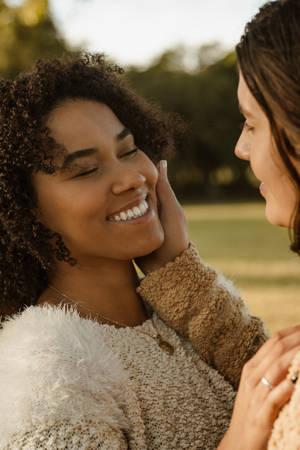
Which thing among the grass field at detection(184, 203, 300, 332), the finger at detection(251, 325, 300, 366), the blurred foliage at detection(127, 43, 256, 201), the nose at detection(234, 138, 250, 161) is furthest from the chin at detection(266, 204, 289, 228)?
the blurred foliage at detection(127, 43, 256, 201)

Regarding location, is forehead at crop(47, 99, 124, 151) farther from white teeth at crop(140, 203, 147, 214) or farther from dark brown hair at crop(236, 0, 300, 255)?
dark brown hair at crop(236, 0, 300, 255)

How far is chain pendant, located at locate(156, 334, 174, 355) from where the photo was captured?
228 cm

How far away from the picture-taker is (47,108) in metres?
2.33

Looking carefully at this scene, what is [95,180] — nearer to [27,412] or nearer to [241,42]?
[241,42]

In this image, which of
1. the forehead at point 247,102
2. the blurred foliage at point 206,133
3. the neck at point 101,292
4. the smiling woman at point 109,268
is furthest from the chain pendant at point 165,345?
the blurred foliage at point 206,133

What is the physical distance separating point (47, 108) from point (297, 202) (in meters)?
1.14

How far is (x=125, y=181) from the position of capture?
89.6 inches

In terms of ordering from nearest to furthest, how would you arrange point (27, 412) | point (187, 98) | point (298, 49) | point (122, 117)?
point (298, 49) → point (27, 412) → point (122, 117) → point (187, 98)

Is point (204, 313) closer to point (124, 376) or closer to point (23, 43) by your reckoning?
point (124, 376)

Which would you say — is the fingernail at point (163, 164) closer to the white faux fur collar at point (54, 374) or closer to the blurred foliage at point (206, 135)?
the white faux fur collar at point (54, 374)

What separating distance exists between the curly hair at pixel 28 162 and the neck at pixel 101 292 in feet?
0.27

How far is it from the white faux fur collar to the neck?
10.6 inches

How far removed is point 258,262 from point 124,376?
9933 millimetres

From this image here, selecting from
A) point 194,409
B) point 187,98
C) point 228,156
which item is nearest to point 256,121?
point 194,409
